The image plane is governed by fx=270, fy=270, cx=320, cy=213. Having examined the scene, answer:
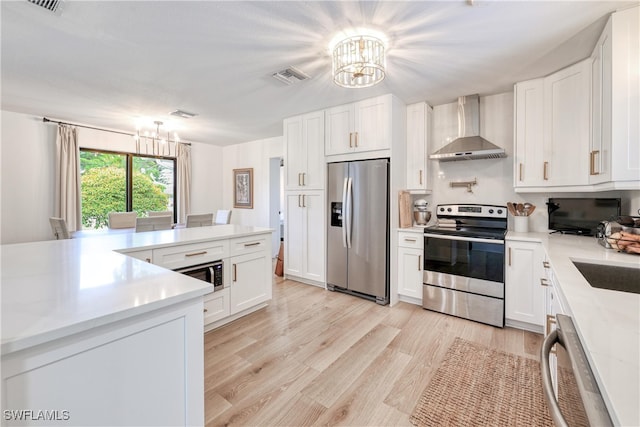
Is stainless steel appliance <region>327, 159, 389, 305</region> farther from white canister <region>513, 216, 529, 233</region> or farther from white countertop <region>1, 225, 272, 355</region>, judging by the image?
white countertop <region>1, 225, 272, 355</region>

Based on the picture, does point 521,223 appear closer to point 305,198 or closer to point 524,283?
point 524,283

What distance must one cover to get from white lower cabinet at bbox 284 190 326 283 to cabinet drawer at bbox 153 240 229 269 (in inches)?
56.4

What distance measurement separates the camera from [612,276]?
4.94 ft

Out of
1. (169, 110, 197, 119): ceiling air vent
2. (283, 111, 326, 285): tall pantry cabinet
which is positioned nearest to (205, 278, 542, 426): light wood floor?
(283, 111, 326, 285): tall pantry cabinet

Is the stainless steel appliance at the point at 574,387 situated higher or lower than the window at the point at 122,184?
lower

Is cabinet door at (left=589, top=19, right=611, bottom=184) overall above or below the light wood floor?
above

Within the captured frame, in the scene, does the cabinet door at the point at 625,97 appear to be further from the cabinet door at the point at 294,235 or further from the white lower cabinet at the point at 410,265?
the cabinet door at the point at 294,235

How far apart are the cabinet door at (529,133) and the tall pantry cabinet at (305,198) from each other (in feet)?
6.95

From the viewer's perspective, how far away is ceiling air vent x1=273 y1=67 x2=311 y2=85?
2.49 m

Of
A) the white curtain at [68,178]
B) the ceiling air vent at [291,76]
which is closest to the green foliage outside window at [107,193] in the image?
the white curtain at [68,178]

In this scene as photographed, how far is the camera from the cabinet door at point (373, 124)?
304cm

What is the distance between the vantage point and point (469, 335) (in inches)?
96.0

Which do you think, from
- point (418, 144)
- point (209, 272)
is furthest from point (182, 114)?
point (418, 144)

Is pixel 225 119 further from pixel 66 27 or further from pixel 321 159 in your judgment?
pixel 66 27
